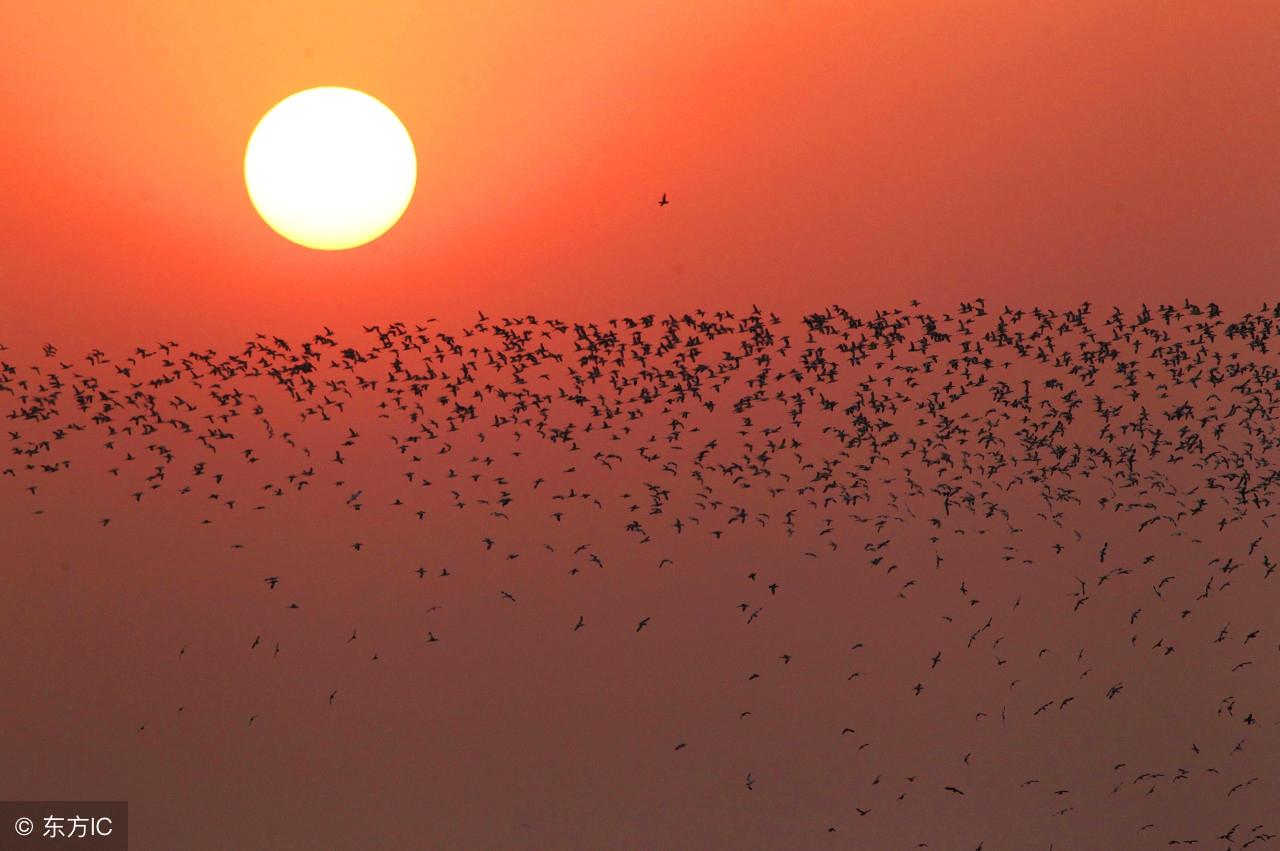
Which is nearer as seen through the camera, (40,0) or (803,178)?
(40,0)

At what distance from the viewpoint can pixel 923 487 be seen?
9.27ft

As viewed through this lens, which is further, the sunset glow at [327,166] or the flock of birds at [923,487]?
the flock of birds at [923,487]

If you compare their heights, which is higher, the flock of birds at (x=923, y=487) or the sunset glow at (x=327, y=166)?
the sunset glow at (x=327, y=166)

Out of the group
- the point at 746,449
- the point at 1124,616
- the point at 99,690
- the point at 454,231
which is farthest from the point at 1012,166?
the point at 99,690

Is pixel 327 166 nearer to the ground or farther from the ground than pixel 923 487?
farther from the ground

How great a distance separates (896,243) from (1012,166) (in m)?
0.35

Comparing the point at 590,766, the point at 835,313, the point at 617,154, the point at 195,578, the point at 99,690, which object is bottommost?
the point at 590,766

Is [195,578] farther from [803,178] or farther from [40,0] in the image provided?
[803,178]

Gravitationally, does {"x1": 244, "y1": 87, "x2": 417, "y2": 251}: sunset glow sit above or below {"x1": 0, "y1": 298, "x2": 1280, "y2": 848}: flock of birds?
above

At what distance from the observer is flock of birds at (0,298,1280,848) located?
2748mm

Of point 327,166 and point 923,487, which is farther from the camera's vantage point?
point 923,487

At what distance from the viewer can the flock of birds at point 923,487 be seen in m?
2.75

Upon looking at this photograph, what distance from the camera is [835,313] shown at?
2.79m

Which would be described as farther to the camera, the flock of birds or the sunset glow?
the flock of birds
